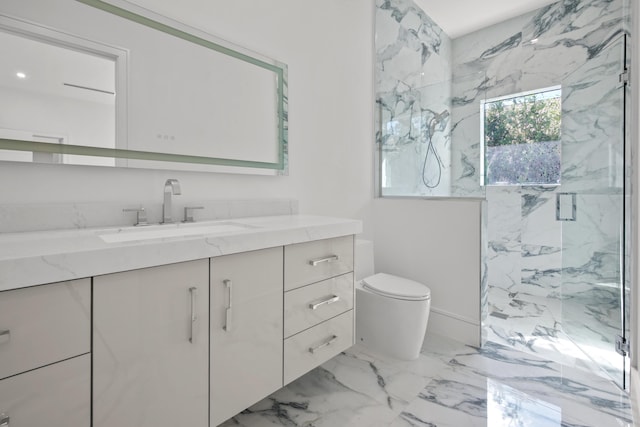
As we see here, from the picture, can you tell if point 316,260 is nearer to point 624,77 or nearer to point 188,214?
point 188,214

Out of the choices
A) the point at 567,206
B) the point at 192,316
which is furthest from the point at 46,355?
the point at 567,206

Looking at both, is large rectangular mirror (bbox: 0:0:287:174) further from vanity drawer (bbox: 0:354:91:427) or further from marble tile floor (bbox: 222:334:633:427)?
marble tile floor (bbox: 222:334:633:427)

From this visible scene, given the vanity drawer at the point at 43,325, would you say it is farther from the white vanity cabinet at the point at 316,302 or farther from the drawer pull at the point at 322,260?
the drawer pull at the point at 322,260

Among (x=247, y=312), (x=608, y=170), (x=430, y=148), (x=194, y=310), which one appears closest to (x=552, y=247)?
(x=608, y=170)

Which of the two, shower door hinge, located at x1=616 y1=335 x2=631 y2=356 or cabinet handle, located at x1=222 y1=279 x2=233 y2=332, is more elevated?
cabinet handle, located at x1=222 y1=279 x2=233 y2=332

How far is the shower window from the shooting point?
93.1 inches

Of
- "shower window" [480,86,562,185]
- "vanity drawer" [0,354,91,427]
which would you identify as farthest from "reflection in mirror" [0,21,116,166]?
"shower window" [480,86,562,185]

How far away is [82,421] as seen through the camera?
2.47 ft

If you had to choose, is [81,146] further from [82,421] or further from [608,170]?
[608,170]

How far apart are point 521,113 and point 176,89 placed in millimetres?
2566

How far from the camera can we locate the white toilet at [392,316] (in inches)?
69.4

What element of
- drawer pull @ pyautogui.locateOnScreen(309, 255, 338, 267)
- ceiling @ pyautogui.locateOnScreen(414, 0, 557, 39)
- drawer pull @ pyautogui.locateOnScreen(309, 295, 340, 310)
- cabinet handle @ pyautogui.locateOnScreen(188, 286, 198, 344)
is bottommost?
drawer pull @ pyautogui.locateOnScreen(309, 295, 340, 310)

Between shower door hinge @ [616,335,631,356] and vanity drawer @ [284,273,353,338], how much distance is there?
1461 millimetres

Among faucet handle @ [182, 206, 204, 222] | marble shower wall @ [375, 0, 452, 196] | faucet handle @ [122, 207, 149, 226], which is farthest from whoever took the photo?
marble shower wall @ [375, 0, 452, 196]
